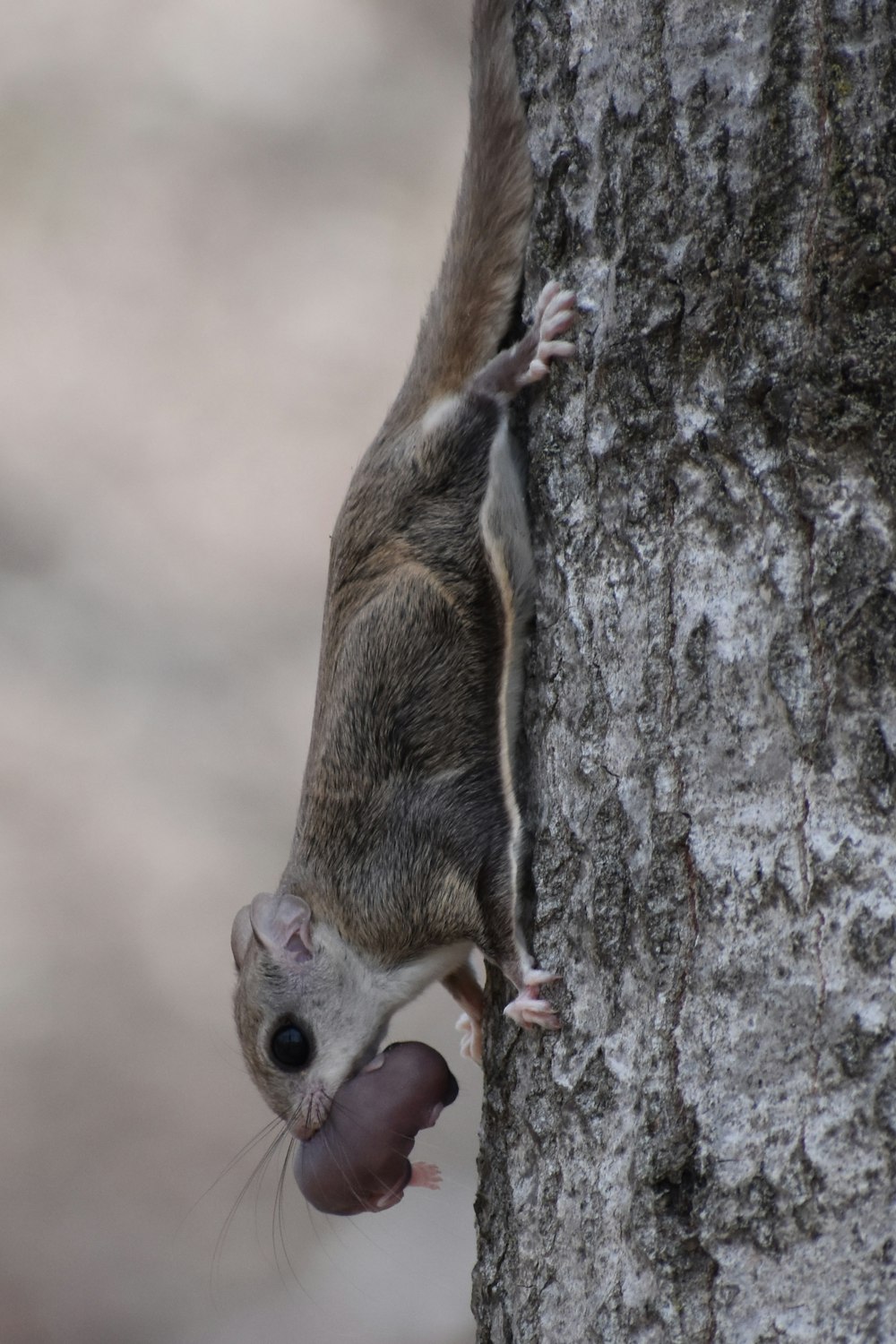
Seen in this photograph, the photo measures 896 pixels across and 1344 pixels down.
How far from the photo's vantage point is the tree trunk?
5.35 feet

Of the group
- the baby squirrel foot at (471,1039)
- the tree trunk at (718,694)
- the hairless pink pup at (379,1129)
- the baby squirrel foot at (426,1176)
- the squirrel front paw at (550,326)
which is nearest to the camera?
the tree trunk at (718,694)

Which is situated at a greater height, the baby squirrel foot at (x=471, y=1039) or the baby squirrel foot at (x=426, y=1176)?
the baby squirrel foot at (x=471, y=1039)

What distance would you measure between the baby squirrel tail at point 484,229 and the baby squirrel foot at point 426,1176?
1.36 metres

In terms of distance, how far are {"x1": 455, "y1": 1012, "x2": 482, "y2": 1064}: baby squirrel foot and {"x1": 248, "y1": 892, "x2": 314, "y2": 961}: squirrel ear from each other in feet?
1.33

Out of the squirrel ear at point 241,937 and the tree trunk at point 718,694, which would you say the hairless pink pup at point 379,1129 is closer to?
the tree trunk at point 718,694

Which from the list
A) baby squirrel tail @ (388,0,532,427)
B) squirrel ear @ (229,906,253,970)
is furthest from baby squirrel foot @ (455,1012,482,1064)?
baby squirrel tail @ (388,0,532,427)

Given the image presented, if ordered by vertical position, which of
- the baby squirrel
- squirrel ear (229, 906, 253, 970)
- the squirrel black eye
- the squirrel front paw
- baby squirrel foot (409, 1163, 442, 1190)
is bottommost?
baby squirrel foot (409, 1163, 442, 1190)

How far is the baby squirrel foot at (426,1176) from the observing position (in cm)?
248

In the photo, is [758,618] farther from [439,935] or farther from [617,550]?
[439,935]

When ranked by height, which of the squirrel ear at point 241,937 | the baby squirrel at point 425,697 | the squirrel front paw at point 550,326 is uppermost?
the squirrel front paw at point 550,326

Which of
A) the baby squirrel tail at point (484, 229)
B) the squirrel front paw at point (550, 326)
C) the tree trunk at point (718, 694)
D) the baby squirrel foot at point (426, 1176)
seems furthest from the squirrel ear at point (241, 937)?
the squirrel front paw at point (550, 326)

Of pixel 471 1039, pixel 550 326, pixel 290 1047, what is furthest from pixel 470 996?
pixel 550 326

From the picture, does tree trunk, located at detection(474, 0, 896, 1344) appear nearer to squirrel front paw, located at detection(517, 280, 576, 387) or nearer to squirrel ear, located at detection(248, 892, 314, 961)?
squirrel front paw, located at detection(517, 280, 576, 387)

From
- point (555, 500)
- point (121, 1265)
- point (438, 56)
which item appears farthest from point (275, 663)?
point (555, 500)
